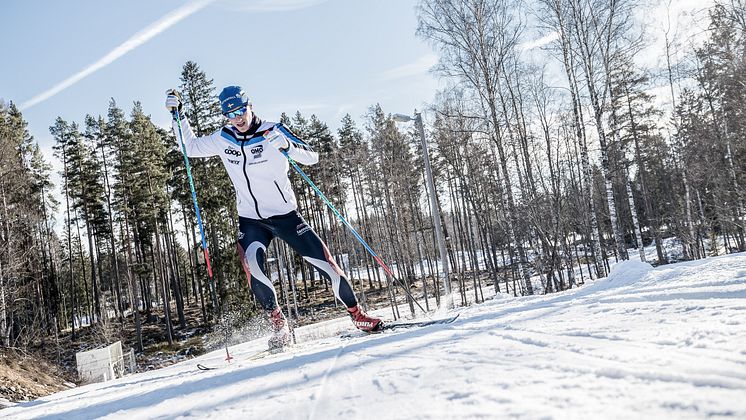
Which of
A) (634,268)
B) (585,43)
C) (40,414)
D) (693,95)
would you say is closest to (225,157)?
(40,414)

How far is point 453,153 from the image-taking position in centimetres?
2558

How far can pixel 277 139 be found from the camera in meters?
3.93

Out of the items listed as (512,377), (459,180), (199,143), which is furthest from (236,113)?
(459,180)

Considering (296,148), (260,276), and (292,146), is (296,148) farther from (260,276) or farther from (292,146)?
(260,276)

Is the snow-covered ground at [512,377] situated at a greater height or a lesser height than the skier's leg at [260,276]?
lesser

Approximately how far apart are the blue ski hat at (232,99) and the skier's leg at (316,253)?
1.07 metres

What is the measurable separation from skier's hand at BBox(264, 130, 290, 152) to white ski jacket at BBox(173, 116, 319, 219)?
20 millimetres

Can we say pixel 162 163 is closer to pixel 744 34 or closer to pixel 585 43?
pixel 585 43

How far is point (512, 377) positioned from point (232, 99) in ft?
10.9

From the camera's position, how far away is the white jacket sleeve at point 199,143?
4.10m

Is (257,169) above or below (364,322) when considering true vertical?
above

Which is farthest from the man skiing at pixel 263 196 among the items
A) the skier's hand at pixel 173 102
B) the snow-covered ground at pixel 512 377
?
the snow-covered ground at pixel 512 377

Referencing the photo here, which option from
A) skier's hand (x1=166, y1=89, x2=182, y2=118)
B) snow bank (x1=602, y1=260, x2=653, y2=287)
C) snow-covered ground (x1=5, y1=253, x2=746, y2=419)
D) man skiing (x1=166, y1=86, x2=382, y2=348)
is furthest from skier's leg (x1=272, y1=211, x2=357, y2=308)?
snow bank (x1=602, y1=260, x2=653, y2=287)

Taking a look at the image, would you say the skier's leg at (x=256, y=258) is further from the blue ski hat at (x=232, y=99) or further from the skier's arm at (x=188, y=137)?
the blue ski hat at (x=232, y=99)
